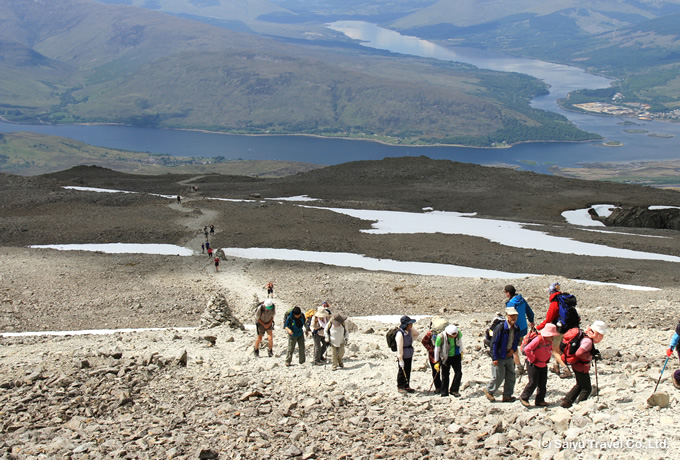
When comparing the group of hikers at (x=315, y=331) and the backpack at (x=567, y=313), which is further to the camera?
the group of hikers at (x=315, y=331)

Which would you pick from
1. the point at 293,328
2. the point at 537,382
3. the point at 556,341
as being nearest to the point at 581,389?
the point at 537,382

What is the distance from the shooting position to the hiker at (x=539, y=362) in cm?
1185

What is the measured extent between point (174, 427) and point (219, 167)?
191 m

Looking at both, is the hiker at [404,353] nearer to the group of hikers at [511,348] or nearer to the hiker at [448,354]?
the group of hikers at [511,348]

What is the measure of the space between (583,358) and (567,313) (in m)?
2.49

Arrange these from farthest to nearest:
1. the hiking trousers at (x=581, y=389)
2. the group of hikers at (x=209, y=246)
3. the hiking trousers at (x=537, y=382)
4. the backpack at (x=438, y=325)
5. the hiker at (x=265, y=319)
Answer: the group of hikers at (x=209, y=246), the hiker at (x=265, y=319), the backpack at (x=438, y=325), the hiking trousers at (x=537, y=382), the hiking trousers at (x=581, y=389)

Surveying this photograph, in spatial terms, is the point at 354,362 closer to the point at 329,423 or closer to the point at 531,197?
the point at 329,423

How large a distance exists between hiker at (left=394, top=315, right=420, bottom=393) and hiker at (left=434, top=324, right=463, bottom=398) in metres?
0.65

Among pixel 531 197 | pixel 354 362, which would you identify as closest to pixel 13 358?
pixel 354 362

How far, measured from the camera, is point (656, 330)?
18922 mm

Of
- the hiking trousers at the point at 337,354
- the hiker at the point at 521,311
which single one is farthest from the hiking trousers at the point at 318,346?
the hiker at the point at 521,311

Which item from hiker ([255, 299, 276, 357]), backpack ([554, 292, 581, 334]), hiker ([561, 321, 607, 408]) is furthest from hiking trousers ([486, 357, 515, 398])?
hiker ([255, 299, 276, 357])

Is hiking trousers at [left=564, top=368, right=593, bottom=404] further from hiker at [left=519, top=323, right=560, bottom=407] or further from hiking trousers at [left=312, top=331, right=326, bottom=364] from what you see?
hiking trousers at [left=312, top=331, right=326, bottom=364]

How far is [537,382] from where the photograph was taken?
1189 centimetres
